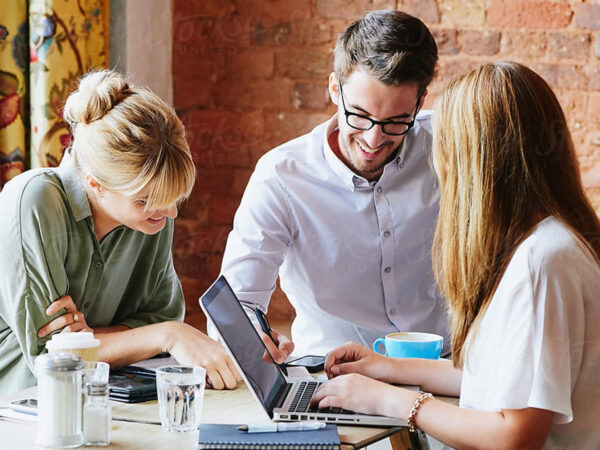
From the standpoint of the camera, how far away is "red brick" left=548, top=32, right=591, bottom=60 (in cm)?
301

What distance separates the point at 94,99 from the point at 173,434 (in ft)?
2.18

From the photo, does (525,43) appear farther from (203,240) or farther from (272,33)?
(203,240)

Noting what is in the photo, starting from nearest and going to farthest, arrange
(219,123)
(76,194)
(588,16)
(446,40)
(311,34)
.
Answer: (76,194) → (588,16) → (446,40) → (311,34) → (219,123)

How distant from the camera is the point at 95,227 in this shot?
1.67m

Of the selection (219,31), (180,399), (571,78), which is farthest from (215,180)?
(180,399)

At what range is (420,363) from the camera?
4.98 ft

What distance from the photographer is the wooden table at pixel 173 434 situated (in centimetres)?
119

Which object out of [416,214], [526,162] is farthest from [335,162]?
[526,162]

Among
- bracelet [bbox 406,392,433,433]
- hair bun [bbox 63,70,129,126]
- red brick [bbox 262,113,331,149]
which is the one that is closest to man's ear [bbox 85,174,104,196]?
hair bun [bbox 63,70,129,126]

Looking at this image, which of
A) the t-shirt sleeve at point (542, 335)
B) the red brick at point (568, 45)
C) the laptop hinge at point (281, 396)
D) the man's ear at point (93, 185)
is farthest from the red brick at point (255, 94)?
the t-shirt sleeve at point (542, 335)

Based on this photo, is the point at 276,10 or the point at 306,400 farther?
the point at 276,10

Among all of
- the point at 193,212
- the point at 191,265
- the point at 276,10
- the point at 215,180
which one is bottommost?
the point at 191,265

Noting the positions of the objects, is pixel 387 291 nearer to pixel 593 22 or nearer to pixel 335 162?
pixel 335 162

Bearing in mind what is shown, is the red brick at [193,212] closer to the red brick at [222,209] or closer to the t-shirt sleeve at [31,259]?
the red brick at [222,209]
